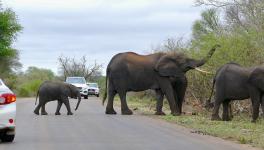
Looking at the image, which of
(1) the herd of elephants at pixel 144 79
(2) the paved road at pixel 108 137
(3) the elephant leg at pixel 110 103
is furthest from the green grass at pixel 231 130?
(3) the elephant leg at pixel 110 103

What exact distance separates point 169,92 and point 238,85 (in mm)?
4284

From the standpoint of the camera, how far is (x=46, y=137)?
1709 centimetres

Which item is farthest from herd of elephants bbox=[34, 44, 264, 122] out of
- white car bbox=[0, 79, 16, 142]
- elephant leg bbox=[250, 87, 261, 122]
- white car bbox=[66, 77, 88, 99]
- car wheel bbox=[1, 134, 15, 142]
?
white car bbox=[66, 77, 88, 99]

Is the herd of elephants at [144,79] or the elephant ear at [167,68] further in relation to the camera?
the elephant ear at [167,68]

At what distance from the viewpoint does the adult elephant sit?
28.1 metres

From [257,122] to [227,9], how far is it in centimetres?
2133

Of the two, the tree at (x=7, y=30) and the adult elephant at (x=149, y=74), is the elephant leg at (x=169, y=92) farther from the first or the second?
the tree at (x=7, y=30)

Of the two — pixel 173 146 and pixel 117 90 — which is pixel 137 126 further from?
pixel 117 90

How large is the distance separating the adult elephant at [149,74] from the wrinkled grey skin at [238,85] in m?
2.95

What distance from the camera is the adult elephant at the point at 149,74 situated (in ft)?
92.3

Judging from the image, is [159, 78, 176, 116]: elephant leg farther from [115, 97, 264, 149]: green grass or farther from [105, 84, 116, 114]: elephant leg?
[115, 97, 264, 149]: green grass

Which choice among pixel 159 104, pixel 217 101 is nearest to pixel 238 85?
pixel 217 101

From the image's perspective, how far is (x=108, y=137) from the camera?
1714cm

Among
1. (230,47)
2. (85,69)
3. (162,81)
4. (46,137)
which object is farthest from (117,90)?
(85,69)
